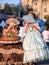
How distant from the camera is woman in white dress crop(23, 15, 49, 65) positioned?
21.1 feet

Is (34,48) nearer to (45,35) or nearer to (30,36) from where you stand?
(30,36)

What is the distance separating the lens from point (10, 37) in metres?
6.55

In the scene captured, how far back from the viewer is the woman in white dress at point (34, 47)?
21.1 feet

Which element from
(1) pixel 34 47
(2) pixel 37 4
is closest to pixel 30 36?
(1) pixel 34 47

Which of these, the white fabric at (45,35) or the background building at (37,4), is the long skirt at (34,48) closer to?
the white fabric at (45,35)

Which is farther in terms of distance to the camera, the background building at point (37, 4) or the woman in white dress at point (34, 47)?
the background building at point (37, 4)

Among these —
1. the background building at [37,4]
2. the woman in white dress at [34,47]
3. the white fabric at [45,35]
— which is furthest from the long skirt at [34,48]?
the background building at [37,4]

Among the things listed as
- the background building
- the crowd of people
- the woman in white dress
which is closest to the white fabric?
the crowd of people

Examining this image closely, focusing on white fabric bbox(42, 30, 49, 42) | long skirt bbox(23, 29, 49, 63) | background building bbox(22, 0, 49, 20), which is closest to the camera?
long skirt bbox(23, 29, 49, 63)

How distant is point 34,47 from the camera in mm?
6488

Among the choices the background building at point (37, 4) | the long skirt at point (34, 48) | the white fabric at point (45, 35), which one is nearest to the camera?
the long skirt at point (34, 48)

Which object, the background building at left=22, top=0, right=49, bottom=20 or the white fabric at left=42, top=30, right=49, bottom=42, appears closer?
the white fabric at left=42, top=30, right=49, bottom=42

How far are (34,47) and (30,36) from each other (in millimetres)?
224

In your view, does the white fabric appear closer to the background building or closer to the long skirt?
the long skirt
